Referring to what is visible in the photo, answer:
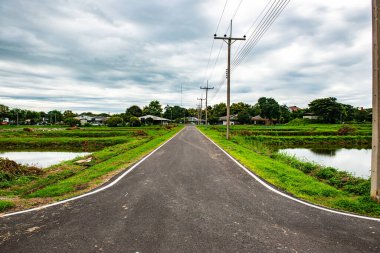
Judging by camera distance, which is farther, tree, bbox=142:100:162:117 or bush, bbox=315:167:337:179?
tree, bbox=142:100:162:117

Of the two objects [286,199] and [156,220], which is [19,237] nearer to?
[156,220]

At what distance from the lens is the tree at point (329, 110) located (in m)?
80.5

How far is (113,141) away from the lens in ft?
98.5

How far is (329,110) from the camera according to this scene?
80.5m

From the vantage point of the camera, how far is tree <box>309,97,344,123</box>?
8050cm

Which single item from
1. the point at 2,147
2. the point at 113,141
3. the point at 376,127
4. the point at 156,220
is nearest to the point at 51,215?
the point at 156,220

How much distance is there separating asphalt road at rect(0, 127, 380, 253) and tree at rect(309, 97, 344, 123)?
3434 inches

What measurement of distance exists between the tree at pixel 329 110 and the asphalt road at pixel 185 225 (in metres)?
87.2

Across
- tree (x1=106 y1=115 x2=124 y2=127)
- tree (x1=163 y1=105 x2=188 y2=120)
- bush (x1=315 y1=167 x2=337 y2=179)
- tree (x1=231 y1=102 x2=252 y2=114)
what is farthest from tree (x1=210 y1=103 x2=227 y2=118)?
bush (x1=315 y1=167 x2=337 y2=179)

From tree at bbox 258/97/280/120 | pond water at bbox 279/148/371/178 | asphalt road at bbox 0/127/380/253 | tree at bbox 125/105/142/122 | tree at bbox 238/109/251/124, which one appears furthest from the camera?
tree at bbox 125/105/142/122

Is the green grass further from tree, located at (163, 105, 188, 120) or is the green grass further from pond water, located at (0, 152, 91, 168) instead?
tree, located at (163, 105, 188, 120)

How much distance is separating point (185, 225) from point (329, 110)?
89846 millimetres

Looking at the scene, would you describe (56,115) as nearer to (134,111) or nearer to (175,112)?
(134,111)

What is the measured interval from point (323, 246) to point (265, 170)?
6.38 m
